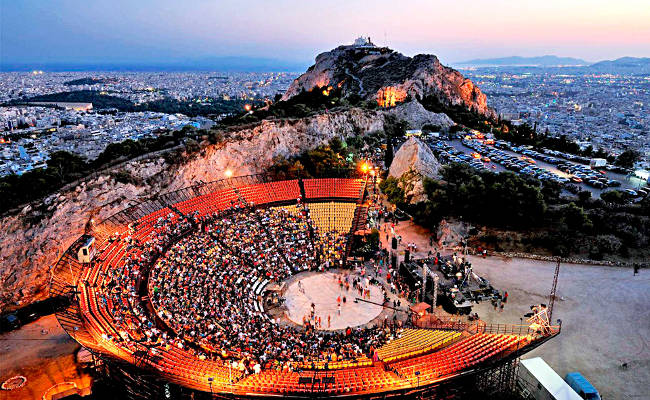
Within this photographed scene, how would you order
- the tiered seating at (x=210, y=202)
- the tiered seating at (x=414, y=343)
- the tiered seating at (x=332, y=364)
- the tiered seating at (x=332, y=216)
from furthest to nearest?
the tiered seating at (x=210, y=202)
the tiered seating at (x=332, y=216)
the tiered seating at (x=414, y=343)
the tiered seating at (x=332, y=364)

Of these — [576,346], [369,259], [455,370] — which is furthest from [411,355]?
[369,259]

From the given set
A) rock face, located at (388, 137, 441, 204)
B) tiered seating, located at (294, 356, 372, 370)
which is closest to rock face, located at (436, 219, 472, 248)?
rock face, located at (388, 137, 441, 204)

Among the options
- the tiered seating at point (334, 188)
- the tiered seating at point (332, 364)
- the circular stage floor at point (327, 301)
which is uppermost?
the tiered seating at point (334, 188)

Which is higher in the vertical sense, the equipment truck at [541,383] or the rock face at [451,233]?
the rock face at [451,233]

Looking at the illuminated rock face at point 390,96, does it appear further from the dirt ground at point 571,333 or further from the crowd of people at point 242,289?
the dirt ground at point 571,333

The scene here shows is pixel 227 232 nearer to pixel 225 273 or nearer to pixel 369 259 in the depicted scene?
pixel 225 273

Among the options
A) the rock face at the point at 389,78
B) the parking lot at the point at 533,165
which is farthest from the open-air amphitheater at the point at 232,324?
the rock face at the point at 389,78
